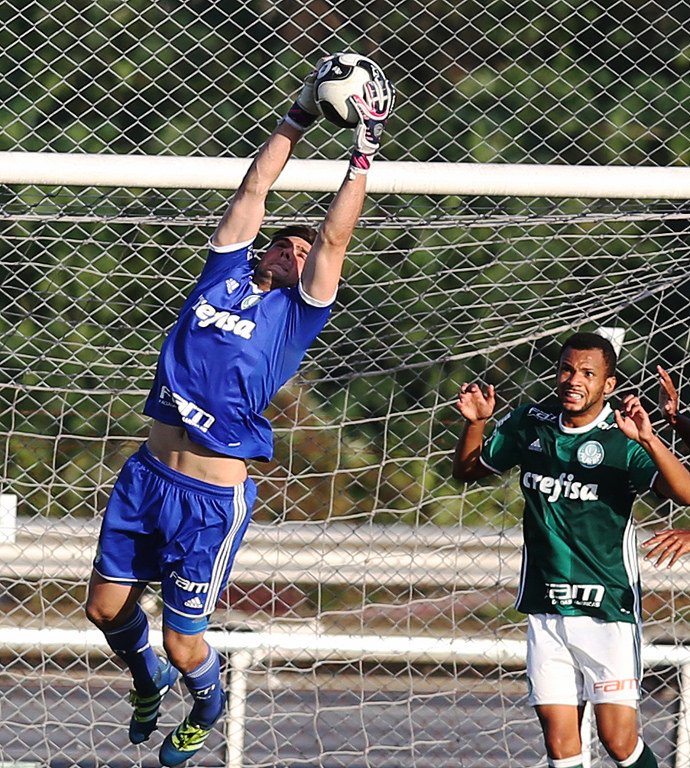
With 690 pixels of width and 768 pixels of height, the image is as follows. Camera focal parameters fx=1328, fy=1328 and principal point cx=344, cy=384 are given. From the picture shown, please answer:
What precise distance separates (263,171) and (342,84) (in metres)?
0.39

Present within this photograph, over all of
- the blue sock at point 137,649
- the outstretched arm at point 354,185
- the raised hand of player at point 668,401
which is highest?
the outstretched arm at point 354,185

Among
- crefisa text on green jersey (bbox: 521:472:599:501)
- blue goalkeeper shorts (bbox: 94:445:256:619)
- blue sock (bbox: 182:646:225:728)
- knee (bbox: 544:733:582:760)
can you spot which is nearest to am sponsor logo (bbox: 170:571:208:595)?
blue goalkeeper shorts (bbox: 94:445:256:619)

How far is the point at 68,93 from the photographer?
636cm

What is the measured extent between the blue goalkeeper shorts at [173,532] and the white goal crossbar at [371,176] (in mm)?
1042

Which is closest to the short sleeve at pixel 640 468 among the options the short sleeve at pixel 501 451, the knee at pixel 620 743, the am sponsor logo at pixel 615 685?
the short sleeve at pixel 501 451

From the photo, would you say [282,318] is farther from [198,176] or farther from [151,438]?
[198,176]

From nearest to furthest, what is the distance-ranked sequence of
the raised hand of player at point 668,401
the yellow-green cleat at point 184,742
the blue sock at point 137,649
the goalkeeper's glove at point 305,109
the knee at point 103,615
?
the goalkeeper's glove at point 305,109, the raised hand of player at point 668,401, the knee at point 103,615, the blue sock at point 137,649, the yellow-green cleat at point 184,742

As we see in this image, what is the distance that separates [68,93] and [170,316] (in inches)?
48.6

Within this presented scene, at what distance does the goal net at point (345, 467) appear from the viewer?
5.28m

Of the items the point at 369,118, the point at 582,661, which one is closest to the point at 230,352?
the point at 369,118

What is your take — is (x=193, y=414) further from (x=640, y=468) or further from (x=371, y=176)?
(x=640, y=468)

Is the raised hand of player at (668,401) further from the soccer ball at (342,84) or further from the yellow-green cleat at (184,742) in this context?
the yellow-green cleat at (184,742)

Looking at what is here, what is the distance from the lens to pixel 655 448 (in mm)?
3990

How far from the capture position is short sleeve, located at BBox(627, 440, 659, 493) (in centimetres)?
423
